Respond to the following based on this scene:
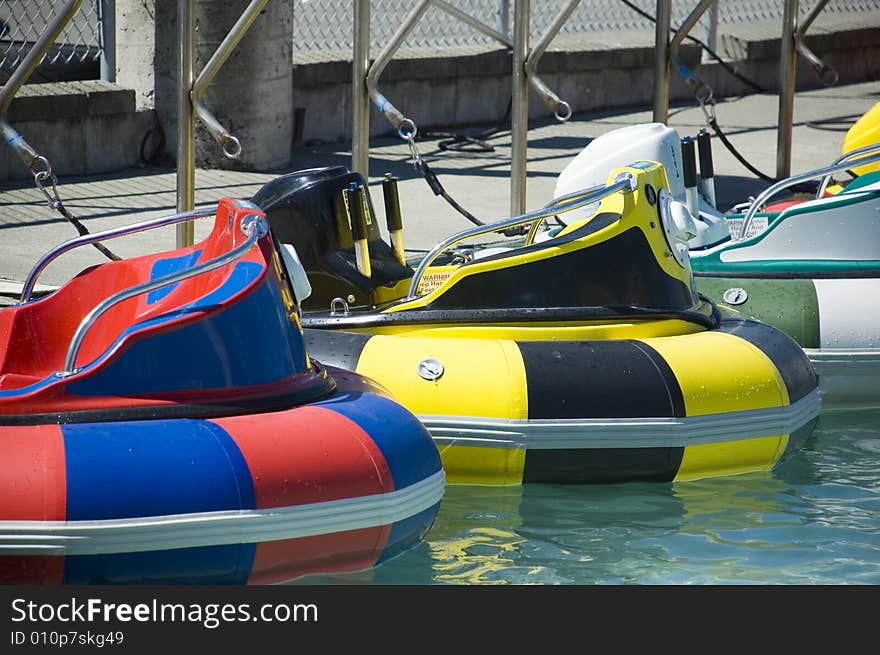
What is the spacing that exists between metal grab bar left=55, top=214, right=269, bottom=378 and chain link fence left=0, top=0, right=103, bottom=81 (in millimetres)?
4985

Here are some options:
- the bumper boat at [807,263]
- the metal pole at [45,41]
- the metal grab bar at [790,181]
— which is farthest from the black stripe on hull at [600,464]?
the metal pole at [45,41]

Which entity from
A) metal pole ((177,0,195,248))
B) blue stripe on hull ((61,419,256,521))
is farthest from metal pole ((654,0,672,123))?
blue stripe on hull ((61,419,256,521))

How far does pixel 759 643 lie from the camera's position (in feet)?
11.8

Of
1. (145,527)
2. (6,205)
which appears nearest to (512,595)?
(145,527)

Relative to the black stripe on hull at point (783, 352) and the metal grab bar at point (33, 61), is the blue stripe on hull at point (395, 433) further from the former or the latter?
the metal grab bar at point (33, 61)

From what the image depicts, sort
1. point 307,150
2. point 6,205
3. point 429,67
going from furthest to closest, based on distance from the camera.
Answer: point 429,67
point 307,150
point 6,205

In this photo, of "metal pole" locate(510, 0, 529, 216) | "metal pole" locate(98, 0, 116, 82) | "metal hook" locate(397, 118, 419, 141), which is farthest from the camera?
"metal pole" locate(98, 0, 116, 82)

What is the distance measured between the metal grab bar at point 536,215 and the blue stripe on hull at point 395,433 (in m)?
1.06

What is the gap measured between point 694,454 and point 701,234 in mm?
1679

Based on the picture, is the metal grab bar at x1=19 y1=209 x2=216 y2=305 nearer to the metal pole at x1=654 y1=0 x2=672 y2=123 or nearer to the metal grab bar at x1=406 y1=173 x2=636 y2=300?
the metal grab bar at x1=406 y1=173 x2=636 y2=300

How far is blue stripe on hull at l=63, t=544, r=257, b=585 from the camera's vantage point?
11.6 ft

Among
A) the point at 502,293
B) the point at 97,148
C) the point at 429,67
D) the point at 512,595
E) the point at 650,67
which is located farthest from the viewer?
the point at 650,67

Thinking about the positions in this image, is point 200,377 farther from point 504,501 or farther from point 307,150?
point 307,150

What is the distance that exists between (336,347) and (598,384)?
0.85 m
